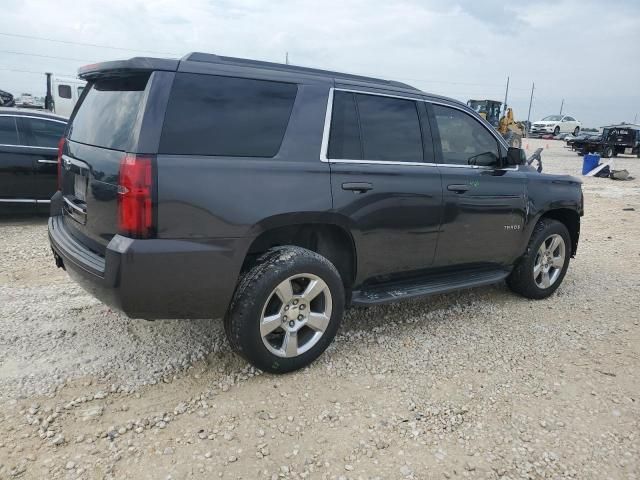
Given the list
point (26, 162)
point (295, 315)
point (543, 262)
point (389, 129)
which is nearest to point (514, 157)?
point (543, 262)

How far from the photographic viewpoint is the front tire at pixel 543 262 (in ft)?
15.2

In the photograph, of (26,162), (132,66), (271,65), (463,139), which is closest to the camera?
(132,66)

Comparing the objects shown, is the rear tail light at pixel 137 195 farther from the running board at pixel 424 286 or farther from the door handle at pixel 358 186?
the running board at pixel 424 286

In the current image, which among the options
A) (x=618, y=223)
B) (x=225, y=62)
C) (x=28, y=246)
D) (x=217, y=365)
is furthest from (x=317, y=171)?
(x=618, y=223)

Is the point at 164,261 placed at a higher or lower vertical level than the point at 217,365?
higher

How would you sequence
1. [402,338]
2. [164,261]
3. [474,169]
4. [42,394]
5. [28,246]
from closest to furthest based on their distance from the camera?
[164,261] → [42,394] → [402,338] → [474,169] → [28,246]

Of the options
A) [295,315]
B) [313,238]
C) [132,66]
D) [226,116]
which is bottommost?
[295,315]

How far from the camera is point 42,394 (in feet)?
9.28

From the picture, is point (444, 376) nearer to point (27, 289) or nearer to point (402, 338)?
point (402, 338)

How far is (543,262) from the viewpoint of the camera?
4.79 meters

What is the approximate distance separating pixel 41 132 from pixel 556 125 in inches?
1548

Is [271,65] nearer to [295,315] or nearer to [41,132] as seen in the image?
[295,315]

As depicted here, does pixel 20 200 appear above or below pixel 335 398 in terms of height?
above

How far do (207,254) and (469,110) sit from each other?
102 inches
